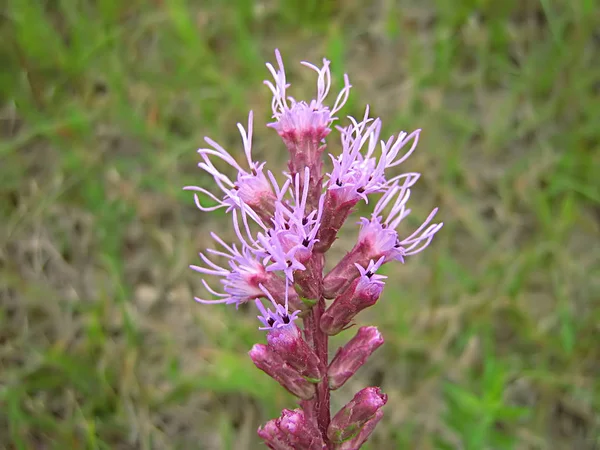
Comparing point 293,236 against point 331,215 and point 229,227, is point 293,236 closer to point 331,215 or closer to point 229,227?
point 331,215

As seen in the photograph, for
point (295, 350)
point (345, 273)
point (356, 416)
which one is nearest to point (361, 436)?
point (356, 416)

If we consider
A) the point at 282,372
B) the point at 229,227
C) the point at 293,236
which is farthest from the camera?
Result: the point at 229,227

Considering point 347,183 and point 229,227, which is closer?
point 347,183

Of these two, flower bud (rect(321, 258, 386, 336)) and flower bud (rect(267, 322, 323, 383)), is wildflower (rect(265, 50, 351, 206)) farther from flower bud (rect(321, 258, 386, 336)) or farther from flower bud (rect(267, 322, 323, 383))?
flower bud (rect(267, 322, 323, 383))

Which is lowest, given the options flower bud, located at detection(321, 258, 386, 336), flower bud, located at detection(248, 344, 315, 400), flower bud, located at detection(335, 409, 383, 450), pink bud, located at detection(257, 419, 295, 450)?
pink bud, located at detection(257, 419, 295, 450)

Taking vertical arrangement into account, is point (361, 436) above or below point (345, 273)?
below

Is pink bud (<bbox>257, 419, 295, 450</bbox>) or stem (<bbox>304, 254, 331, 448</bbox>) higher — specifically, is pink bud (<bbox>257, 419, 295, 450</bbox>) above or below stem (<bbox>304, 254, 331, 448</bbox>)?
below

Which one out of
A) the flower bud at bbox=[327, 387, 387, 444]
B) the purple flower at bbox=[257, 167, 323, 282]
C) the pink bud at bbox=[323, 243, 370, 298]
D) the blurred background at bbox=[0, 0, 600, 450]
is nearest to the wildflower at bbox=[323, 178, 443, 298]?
the pink bud at bbox=[323, 243, 370, 298]
